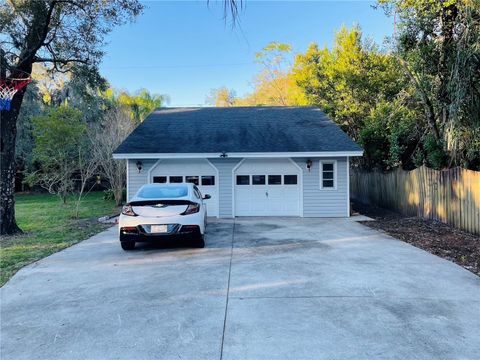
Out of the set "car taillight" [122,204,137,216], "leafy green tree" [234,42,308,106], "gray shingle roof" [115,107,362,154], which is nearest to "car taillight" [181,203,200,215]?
"car taillight" [122,204,137,216]

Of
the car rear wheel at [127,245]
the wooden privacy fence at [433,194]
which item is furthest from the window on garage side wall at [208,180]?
the wooden privacy fence at [433,194]

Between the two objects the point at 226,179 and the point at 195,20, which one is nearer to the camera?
the point at 195,20

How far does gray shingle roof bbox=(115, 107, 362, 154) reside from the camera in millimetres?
13172

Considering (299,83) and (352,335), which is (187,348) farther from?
(299,83)

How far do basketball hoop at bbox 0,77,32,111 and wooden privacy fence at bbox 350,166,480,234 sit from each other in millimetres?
11565

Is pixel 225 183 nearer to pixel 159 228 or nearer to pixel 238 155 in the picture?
pixel 238 155

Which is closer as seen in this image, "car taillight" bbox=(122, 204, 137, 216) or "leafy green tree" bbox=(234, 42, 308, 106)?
"car taillight" bbox=(122, 204, 137, 216)

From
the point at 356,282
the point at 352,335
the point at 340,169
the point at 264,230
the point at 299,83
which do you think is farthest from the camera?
the point at 299,83

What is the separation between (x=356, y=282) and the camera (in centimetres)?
516

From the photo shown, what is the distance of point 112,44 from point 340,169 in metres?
9.17

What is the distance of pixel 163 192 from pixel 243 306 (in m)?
4.14

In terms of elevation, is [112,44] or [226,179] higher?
[112,44]

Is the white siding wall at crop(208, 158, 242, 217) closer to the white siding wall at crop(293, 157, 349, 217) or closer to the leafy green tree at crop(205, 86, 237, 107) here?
the white siding wall at crop(293, 157, 349, 217)

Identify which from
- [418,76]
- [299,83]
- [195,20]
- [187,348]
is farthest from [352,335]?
[299,83]
